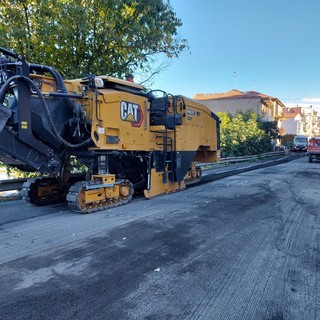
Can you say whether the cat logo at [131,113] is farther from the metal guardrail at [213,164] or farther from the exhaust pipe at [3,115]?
the metal guardrail at [213,164]

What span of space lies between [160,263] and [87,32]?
28.1 feet

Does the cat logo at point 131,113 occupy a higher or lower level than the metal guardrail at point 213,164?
higher

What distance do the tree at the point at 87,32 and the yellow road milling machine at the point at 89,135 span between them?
124 inches

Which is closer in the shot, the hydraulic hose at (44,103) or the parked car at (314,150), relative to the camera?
the hydraulic hose at (44,103)

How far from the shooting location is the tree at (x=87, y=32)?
962 cm

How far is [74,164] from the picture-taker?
8195 millimetres

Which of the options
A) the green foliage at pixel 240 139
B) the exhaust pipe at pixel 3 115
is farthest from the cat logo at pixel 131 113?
the green foliage at pixel 240 139

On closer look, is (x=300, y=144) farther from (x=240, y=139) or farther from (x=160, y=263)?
→ (x=160, y=263)

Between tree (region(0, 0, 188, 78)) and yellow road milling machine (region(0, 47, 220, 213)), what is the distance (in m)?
3.14

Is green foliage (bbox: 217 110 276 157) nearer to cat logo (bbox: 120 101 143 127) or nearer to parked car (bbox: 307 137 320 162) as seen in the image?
parked car (bbox: 307 137 320 162)

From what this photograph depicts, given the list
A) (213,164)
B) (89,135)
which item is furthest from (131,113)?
(213,164)

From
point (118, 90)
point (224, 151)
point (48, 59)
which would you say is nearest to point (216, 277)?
point (118, 90)

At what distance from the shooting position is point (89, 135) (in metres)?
7.15

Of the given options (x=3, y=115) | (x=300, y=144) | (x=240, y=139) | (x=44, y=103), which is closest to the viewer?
(x=3, y=115)
